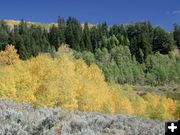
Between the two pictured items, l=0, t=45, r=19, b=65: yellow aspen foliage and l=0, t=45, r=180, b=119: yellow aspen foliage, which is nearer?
l=0, t=45, r=180, b=119: yellow aspen foliage

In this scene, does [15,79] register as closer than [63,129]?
No

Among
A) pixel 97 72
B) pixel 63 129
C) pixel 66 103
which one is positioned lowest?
pixel 63 129

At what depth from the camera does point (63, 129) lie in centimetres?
1084

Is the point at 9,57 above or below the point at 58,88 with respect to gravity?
above

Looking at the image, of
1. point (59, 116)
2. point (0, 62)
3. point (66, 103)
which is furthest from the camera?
point (0, 62)

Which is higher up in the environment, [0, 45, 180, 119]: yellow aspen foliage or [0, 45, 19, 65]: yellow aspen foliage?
[0, 45, 19, 65]: yellow aspen foliage

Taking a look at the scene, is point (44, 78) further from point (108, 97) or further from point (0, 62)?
point (0, 62)

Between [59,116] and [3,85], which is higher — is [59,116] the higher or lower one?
the lower one

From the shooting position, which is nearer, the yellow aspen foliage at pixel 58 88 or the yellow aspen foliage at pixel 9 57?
the yellow aspen foliage at pixel 58 88

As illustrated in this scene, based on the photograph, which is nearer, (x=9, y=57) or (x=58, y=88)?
(x=58, y=88)

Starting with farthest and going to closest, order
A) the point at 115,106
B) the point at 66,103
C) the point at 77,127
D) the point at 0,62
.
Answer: the point at 0,62 < the point at 115,106 < the point at 66,103 < the point at 77,127

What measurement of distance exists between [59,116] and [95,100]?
2689 inches

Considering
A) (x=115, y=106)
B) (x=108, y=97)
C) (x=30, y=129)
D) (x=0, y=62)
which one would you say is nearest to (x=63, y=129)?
(x=30, y=129)

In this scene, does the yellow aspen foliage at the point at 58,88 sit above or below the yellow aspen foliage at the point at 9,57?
below
